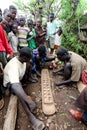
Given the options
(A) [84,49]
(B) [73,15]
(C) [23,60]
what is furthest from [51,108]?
(B) [73,15]

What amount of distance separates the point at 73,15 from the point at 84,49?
6.47 ft

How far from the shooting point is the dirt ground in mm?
3387

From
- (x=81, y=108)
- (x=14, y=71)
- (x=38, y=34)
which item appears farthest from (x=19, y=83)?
(x=38, y=34)

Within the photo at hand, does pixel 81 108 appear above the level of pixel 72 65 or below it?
below

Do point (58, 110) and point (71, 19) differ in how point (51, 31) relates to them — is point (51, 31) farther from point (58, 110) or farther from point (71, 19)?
point (58, 110)

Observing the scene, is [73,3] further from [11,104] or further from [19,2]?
[11,104]

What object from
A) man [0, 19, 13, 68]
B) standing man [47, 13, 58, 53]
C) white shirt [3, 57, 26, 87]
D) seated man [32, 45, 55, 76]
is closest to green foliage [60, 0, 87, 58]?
standing man [47, 13, 58, 53]

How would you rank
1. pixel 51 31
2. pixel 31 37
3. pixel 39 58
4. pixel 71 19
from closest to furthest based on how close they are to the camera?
pixel 39 58, pixel 31 37, pixel 51 31, pixel 71 19

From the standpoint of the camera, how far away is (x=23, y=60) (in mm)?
3746

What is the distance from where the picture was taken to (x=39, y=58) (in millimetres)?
5676

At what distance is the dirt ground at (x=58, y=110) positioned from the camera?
11.1 ft

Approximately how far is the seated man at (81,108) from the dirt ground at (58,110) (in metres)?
0.09

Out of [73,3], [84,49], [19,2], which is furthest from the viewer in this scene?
[19,2]

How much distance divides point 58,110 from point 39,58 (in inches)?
89.0
